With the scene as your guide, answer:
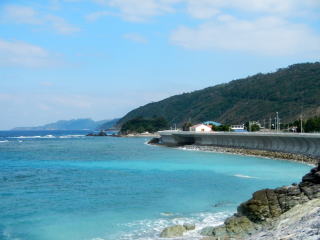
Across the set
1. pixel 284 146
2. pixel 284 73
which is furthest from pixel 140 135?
pixel 284 146

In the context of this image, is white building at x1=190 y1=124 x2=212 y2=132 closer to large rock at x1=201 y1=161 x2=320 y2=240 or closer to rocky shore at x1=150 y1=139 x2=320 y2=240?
rocky shore at x1=150 y1=139 x2=320 y2=240

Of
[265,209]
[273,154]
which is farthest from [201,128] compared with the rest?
[265,209]

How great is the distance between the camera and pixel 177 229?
14250 millimetres

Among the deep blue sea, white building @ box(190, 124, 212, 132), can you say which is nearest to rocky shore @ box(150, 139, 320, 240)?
the deep blue sea

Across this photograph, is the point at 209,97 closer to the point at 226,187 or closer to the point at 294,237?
the point at 226,187

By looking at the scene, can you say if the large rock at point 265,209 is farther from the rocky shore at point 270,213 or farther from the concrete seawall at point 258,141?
the concrete seawall at point 258,141

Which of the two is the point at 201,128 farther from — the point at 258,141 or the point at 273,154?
the point at 273,154

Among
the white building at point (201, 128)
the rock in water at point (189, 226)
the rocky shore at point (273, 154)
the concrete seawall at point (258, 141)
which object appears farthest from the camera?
the white building at point (201, 128)

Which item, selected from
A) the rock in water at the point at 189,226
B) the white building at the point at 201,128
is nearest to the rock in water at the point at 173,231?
the rock in water at the point at 189,226

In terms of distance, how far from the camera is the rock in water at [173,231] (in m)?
14.0

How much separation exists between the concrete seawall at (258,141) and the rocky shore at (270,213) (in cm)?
2650

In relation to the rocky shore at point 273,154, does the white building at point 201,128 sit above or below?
above

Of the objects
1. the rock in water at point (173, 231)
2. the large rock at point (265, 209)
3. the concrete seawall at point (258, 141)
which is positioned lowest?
the rock in water at point (173, 231)

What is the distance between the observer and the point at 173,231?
14141mm
